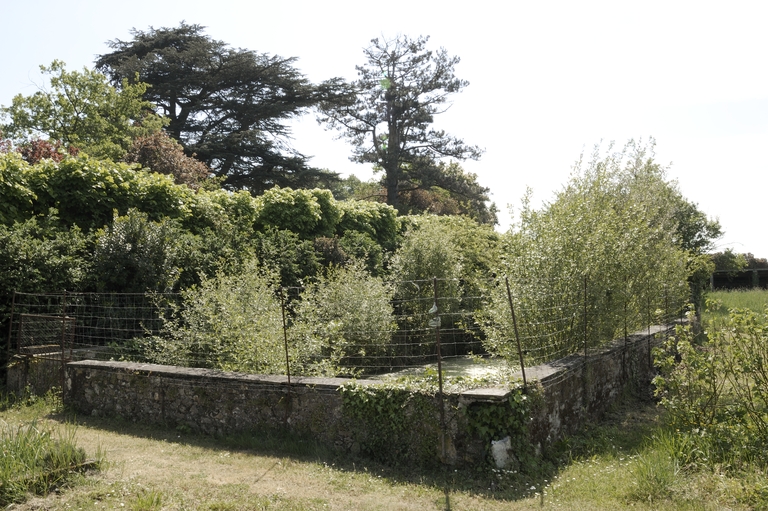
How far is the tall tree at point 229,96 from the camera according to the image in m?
25.6

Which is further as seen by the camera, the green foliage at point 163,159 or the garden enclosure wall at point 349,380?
the green foliage at point 163,159

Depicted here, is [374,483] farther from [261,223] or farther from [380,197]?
[380,197]

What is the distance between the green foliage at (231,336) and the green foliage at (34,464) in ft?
7.35

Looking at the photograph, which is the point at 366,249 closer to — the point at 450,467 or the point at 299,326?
the point at 299,326

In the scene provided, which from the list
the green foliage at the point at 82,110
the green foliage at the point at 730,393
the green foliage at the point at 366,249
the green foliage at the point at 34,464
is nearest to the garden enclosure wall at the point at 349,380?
the green foliage at the point at 730,393

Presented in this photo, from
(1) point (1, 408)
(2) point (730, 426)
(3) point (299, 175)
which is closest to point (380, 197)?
(3) point (299, 175)

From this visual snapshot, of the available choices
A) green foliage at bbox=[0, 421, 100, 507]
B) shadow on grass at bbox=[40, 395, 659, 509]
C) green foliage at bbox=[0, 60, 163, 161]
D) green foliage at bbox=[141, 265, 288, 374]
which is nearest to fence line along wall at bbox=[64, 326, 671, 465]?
shadow on grass at bbox=[40, 395, 659, 509]

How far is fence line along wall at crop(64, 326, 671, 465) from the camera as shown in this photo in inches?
222

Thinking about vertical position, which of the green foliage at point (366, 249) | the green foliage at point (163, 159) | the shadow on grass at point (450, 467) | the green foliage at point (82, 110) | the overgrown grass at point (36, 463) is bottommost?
the shadow on grass at point (450, 467)

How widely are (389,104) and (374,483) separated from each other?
83.3 ft

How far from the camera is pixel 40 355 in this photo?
8344mm

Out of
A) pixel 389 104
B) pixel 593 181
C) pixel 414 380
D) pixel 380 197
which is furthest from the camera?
pixel 380 197

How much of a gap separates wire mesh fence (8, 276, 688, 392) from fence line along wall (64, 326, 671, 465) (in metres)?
0.32

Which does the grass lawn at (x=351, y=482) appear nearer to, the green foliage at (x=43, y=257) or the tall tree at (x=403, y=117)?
the green foliage at (x=43, y=257)
